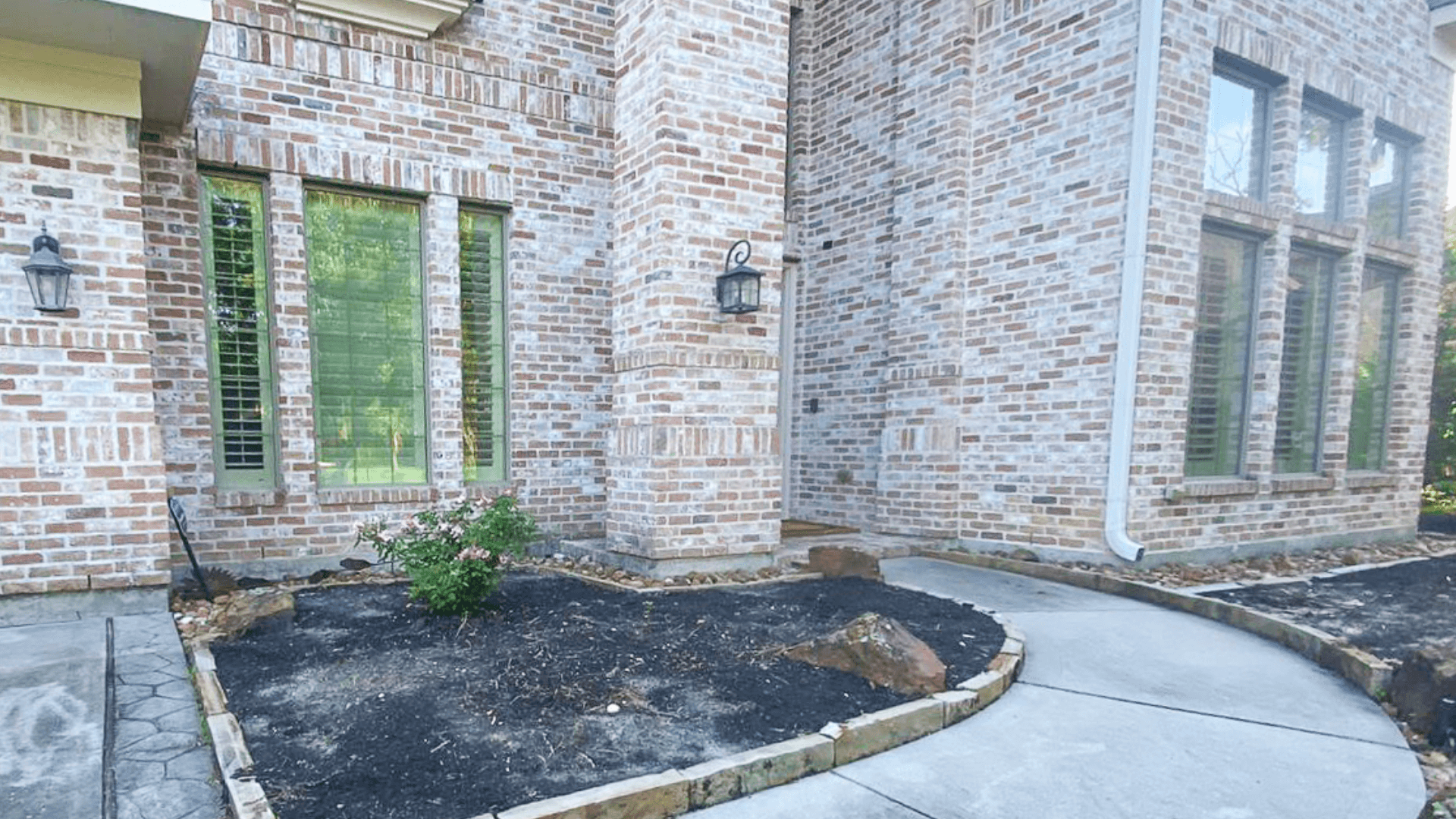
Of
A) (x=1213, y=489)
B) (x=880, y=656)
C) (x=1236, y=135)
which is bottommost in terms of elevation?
(x=880, y=656)

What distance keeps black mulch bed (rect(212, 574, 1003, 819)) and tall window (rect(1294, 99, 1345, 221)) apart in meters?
5.36

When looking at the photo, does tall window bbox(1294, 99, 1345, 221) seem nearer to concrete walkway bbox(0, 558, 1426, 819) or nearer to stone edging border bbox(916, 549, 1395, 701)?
stone edging border bbox(916, 549, 1395, 701)

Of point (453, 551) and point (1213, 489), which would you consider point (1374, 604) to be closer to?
point (1213, 489)

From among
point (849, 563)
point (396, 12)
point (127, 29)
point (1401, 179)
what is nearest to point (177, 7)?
point (127, 29)

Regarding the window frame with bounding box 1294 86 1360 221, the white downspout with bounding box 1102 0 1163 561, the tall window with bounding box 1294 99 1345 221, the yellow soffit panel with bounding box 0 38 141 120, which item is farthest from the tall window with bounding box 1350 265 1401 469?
the yellow soffit panel with bounding box 0 38 141 120

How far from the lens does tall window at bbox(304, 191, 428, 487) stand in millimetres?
4777

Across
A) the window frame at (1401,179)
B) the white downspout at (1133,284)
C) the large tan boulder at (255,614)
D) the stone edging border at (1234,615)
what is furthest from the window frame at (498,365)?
the window frame at (1401,179)

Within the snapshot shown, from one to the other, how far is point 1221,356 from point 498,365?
5.99 m

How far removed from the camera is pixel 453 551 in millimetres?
3605

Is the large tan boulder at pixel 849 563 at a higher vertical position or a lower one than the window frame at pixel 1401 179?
lower

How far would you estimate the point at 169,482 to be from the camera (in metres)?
4.26

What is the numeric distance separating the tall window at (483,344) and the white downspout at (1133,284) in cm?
475

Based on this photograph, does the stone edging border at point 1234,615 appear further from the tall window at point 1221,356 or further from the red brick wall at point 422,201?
the red brick wall at point 422,201

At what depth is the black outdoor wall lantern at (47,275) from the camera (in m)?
3.31
